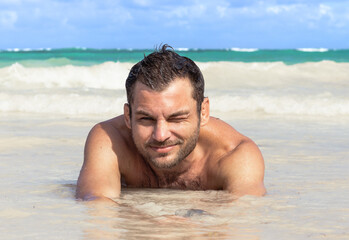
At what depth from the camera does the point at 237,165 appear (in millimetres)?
3857

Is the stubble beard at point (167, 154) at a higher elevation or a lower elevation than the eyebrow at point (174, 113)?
lower

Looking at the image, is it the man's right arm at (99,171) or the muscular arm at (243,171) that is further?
the muscular arm at (243,171)

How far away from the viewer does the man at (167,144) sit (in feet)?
11.3

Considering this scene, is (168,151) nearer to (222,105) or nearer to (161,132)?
(161,132)

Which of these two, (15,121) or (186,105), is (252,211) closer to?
(186,105)

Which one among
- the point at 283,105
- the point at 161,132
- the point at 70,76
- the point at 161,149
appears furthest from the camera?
the point at 70,76

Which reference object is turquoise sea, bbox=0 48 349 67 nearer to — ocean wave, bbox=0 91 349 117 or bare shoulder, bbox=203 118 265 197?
ocean wave, bbox=0 91 349 117

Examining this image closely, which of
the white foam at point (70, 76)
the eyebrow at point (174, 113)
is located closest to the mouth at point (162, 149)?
the eyebrow at point (174, 113)

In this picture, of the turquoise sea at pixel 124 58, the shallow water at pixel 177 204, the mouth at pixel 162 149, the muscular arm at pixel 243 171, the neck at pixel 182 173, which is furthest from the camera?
the turquoise sea at pixel 124 58

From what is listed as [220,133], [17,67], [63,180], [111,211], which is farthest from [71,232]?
[17,67]

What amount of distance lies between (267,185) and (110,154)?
51.8 inches

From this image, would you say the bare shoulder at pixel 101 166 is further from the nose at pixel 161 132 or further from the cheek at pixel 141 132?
the nose at pixel 161 132

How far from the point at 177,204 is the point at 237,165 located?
49cm

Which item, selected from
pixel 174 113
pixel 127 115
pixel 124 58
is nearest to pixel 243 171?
pixel 174 113
